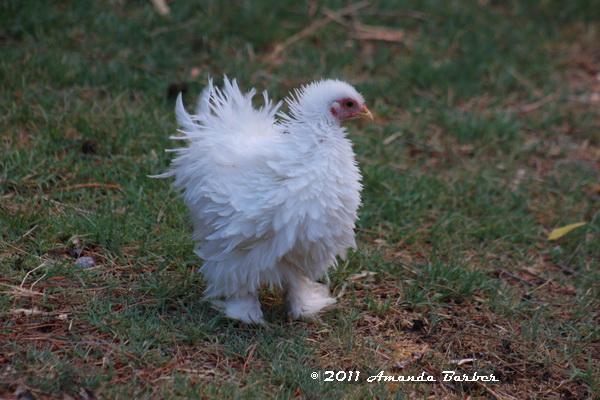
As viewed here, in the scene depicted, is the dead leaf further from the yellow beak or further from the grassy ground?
the yellow beak

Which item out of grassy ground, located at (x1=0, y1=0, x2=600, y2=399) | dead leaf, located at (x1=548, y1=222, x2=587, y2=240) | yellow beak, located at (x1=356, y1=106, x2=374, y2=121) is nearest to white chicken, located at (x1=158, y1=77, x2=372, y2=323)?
yellow beak, located at (x1=356, y1=106, x2=374, y2=121)

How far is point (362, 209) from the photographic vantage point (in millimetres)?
4871

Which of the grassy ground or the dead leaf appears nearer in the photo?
the grassy ground

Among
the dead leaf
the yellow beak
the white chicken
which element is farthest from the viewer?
the dead leaf

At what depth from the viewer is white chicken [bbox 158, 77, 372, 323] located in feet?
11.2

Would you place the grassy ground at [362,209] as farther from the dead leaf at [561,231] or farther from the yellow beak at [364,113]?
the yellow beak at [364,113]

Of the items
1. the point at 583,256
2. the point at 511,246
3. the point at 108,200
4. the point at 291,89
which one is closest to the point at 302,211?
the point at 108,200

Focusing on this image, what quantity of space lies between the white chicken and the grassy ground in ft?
0.86

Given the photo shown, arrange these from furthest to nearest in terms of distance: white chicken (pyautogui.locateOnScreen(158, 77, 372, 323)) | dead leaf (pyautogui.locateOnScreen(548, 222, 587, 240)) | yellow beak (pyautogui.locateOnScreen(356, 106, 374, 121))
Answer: dead leaf (pyautogui.locateOnScreen(548, 222, 587, 240))
yellow beak (pyautogui.locateOnScreen(356, 106, 374, 121))
white chicken (pyautogui.locateOnScreen(158, 77, 372, 323))

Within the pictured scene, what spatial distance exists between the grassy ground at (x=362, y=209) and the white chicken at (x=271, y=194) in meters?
0.26

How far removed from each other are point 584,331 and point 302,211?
1.71 metres

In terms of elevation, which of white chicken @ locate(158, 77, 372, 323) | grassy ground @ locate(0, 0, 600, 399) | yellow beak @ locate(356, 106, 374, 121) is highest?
yellow beak @ locate(356, 106, 374, 121)

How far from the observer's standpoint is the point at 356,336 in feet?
12.4

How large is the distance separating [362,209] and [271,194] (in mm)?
1547
